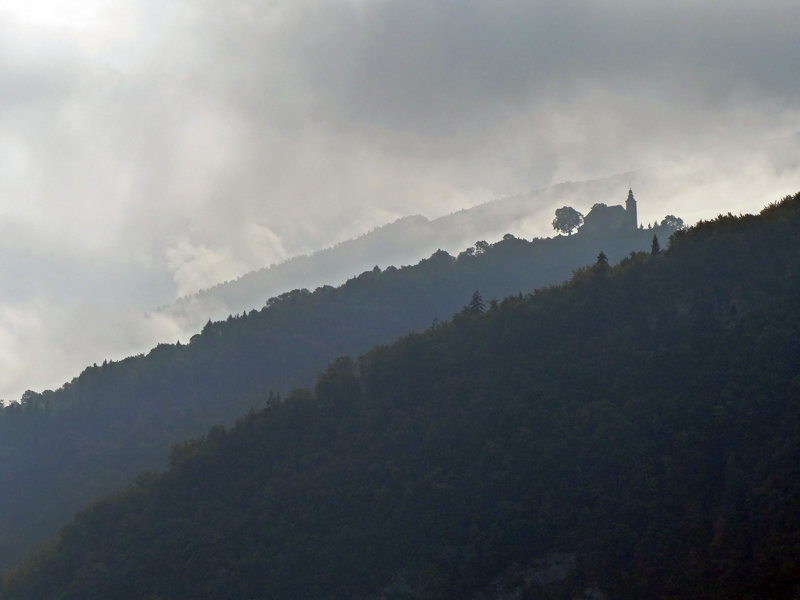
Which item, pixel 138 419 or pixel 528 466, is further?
pixel 138 419

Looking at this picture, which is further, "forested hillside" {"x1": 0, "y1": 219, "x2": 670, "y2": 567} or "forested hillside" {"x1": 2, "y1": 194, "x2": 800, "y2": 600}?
"forested hillside" {"x1": 0, "y1": 219, "x2": 670, "y2": 567}

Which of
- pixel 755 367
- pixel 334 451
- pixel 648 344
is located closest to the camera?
pixel 755 367

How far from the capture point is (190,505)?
130m

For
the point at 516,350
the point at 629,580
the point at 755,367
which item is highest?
the point at 516,350

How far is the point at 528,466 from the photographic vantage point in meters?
110

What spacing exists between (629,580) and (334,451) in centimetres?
4775

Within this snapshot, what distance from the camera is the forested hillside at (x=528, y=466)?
9350 cm

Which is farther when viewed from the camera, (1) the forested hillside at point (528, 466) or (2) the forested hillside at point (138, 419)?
(2) the forested hillside at point (138, 419)

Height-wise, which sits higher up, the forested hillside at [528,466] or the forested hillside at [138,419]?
the forested hillside at [138,419]

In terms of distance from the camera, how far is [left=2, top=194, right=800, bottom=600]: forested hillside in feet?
307

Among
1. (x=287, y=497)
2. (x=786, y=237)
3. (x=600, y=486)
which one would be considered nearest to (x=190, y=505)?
(x=287, y=497)

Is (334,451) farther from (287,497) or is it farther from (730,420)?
(730,420)

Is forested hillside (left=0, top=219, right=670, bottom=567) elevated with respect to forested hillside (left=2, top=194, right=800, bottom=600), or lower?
elevated

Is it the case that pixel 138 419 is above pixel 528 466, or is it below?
above
